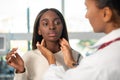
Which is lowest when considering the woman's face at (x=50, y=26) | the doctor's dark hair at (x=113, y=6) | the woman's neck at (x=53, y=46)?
the woman's neck at (x=53, y=46)

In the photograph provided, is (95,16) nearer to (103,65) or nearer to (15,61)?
(103,65)

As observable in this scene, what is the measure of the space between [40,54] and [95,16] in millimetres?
798

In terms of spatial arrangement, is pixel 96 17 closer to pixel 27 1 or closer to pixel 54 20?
pixel 54 20

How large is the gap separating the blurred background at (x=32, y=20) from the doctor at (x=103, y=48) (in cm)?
171

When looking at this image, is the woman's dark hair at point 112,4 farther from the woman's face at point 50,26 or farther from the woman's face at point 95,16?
the woman's face at point 50,26

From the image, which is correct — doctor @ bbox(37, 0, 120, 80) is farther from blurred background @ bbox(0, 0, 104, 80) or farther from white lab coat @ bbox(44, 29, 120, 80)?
blurred background @ bbox(0, 0, 104, 80)

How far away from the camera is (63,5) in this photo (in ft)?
9.05

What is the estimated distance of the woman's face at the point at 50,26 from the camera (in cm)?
162

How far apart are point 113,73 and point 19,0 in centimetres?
211

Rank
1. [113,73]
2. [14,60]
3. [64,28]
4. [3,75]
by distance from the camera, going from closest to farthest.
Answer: [113,73] → [14,60] → [64,28] → [3,75]

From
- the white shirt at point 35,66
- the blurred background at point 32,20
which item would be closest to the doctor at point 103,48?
the white shirt at point 35,66

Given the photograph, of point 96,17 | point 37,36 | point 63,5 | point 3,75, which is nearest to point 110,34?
point 96,17

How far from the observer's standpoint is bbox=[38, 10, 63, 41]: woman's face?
63.8 inches

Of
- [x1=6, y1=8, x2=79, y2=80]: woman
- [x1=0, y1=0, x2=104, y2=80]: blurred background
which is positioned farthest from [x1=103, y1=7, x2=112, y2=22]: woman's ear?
[x1=0, y1=0, x2=104, y2=80]: blurred background
